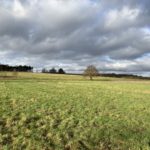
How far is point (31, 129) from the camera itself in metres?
11.9

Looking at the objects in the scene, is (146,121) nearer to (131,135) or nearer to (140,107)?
(131,135)

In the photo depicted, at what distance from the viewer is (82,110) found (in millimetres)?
16734

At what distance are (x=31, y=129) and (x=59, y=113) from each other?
11.1ft

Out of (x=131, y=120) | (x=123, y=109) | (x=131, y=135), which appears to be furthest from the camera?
(x=123, y=109)

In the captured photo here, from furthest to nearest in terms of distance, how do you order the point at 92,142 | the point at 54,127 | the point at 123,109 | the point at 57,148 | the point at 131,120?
the point at 123,109
the point at 131,120
the point at 54,127
the point at 92,142
the point at 57,148

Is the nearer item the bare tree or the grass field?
the grass field

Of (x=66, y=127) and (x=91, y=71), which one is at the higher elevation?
(x=91, y=71)

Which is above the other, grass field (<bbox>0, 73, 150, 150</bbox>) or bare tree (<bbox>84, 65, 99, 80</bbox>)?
bare tree (<bbox>84, 65, 99, 80</bbox>)

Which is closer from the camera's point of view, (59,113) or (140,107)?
(59,113)

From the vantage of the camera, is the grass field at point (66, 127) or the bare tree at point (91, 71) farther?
the bare tree at point (91, 71)

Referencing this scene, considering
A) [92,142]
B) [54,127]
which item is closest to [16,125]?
[54,127]

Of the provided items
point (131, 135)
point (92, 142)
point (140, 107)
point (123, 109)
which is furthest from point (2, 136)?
point (140, 107)

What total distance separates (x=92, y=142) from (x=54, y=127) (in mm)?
1956

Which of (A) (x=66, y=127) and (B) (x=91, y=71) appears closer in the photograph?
(A) (x=66, y=127)
